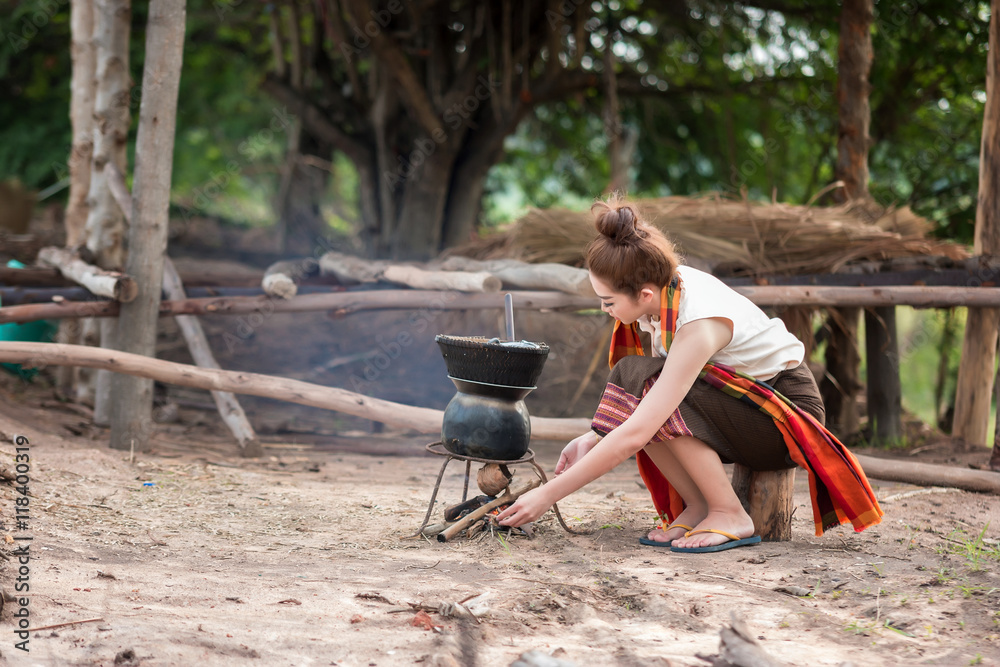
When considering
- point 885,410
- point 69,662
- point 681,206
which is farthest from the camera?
point 885,410

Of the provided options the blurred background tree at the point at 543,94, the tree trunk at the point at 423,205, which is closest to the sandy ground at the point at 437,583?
the tree trunk at the point at 423,205

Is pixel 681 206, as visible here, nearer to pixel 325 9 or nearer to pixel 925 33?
pixel 925 33

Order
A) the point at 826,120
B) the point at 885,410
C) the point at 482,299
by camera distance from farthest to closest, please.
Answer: the point at 826,120 < the point at 885,410 < the point at 482,299

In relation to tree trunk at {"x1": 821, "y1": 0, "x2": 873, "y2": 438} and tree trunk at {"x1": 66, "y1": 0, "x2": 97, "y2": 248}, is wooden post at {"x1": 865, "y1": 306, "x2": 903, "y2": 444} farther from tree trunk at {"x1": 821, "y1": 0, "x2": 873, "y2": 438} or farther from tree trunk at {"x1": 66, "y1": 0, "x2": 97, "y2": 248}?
tree trunk at {"x1": 66, "y1": 0, "x2": 97, "y2": 248}

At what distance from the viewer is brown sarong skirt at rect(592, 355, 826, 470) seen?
2.66m

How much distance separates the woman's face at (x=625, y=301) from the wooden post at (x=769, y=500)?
2.54ft

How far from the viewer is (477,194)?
8.56 meters

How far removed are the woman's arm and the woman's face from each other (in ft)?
0.45

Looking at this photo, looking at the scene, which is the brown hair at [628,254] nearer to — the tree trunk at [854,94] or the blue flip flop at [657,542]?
the blue flip flop at [657,542]

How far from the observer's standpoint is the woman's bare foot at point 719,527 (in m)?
2.72

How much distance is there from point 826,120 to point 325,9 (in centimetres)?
570

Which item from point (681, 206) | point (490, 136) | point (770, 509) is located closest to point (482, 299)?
point (681, 206)

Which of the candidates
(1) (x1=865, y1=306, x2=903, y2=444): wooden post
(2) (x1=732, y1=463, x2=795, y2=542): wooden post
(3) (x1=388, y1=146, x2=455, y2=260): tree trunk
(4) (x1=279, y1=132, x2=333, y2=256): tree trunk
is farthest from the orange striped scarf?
(4) (x1=279, y1=132, x2=333, y2=256): tree trunk

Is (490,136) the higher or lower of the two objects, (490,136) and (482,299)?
the higher
